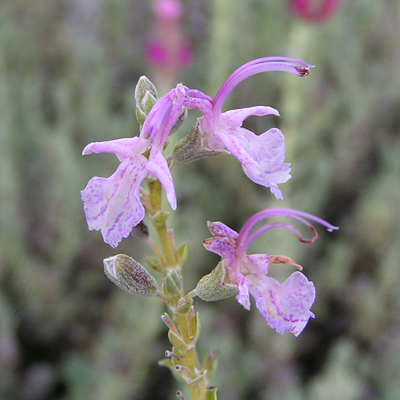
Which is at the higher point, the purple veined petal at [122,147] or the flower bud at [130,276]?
the purple veined petal at [122,147]

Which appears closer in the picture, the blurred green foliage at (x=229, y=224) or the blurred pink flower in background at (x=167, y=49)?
the blurred green foliage at (x=229, y=224)

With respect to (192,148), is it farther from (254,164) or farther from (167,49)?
(167,49)

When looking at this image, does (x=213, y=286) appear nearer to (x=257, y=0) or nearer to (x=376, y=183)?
(x=376, y=183)

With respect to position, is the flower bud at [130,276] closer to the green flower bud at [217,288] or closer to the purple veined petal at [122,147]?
the green flower bud at [217,288]

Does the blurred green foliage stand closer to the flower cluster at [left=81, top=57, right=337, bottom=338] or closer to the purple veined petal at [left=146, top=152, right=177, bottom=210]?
the flower cluster at [left=81, top=57, right=337, bottom=338]

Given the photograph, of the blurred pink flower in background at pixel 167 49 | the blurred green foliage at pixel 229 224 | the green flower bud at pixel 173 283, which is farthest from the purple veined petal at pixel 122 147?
the blurred pink flower in background at pixel 167 49
